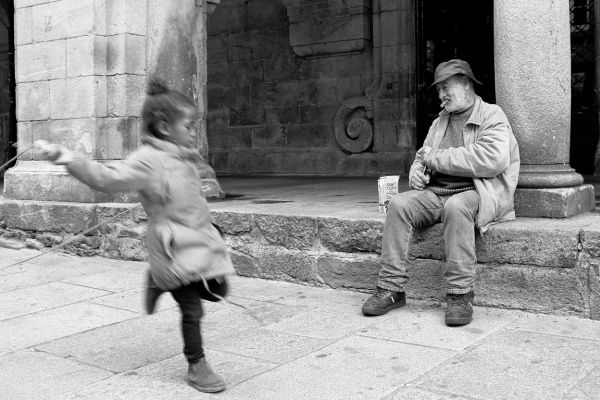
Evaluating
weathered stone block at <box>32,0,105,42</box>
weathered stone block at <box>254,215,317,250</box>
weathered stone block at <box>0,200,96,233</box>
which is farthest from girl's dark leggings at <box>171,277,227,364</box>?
weathered stone block at <box>32,0,105,42</box>

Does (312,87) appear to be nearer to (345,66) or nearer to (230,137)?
(345,66)

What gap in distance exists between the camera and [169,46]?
22.7ft

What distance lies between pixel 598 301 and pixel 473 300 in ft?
2.31

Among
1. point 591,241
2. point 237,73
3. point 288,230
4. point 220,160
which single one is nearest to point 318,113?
point 237,73

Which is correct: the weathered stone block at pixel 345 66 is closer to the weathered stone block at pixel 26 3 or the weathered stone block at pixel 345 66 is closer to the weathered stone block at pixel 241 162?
the weathered stone block at pixel 241 162

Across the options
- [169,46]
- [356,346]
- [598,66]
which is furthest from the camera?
[598,66]

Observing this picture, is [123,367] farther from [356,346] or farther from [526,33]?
[526,33]

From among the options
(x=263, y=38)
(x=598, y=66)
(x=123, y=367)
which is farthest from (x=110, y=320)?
(x=263, y=38)

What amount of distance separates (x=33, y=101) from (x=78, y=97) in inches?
26.9

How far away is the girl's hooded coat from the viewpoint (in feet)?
10.2

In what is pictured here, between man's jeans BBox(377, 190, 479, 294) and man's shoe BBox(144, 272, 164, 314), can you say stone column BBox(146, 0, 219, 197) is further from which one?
man's shoe BBox(144, 272, 164, 314)

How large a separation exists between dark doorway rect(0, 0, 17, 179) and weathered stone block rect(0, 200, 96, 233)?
7885mm

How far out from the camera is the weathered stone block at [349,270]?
5.02 metres

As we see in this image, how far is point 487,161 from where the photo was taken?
171 inches
